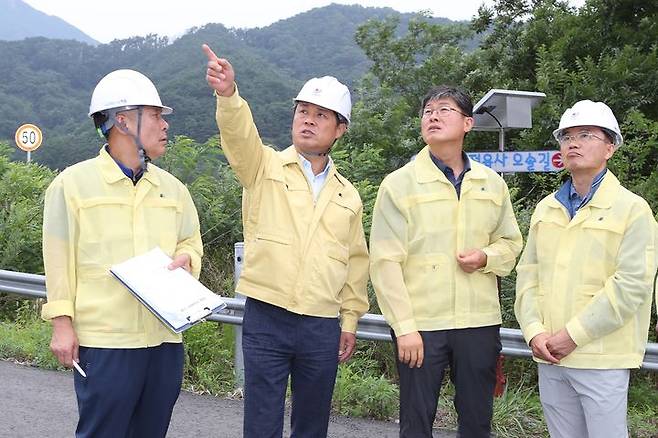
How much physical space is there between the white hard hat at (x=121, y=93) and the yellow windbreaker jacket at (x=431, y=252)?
114 cm

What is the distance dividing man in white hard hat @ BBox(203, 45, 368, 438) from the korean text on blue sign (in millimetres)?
3991

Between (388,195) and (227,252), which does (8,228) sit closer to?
(227,252)

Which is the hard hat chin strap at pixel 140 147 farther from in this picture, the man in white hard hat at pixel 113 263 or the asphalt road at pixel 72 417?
the asphalt road at pixel 72 417

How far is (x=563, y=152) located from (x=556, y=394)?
1.09 m

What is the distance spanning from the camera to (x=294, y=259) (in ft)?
11.3

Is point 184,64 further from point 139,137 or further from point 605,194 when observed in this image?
point 605,194

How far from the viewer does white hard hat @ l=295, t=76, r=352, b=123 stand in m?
3.53

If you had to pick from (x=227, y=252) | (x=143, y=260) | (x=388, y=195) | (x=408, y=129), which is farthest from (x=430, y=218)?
(x=408, y=129)

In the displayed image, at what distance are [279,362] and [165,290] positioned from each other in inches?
26.5

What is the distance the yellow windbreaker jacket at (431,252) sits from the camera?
3432mm

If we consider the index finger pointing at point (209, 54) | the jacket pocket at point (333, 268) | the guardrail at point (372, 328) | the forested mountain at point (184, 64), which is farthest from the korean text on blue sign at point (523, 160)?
the forested mountain at point (184, 64)

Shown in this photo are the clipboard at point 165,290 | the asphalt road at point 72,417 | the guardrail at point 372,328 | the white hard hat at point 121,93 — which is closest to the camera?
the clipboard at point 165,290

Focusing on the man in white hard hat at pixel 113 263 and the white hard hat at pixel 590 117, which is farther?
the white hard hat at pixel 590 117

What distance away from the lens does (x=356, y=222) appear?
371 cm
